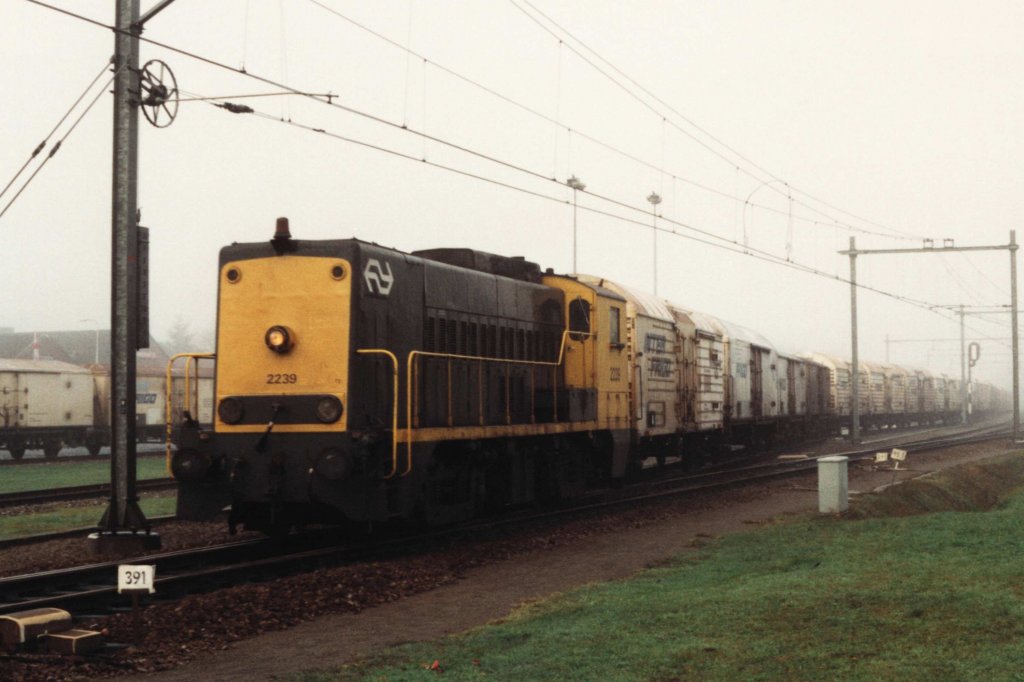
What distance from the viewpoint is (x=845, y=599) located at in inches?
366

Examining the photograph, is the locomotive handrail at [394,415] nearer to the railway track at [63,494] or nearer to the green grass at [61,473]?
the railway track at [63,494]

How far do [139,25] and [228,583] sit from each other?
24.2 feet

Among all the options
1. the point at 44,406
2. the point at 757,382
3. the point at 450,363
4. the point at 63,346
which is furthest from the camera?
the point at 63,346

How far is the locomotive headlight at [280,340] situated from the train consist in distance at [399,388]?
0.05 ft

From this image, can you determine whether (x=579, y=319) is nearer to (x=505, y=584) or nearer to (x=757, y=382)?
(x=505, y=584)

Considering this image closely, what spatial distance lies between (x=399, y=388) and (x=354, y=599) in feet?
11.2

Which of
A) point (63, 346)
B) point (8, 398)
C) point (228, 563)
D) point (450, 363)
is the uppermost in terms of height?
point (63, 346)

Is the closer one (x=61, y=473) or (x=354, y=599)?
(x=354, y=599)

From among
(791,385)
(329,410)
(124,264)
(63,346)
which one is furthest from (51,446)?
(63,346)

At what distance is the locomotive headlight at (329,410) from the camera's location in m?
12.3

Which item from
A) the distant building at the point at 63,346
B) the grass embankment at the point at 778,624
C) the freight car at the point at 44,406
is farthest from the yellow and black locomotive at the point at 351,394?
the distant building at the point at 63,346

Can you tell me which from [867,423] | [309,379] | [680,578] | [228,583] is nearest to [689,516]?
[680,578]

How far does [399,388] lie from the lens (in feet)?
43.0

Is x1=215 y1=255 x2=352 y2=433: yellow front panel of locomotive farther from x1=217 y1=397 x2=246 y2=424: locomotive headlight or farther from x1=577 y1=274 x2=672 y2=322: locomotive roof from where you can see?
x1=577 y1=274 x2=672 y2=322: locomotive roof
